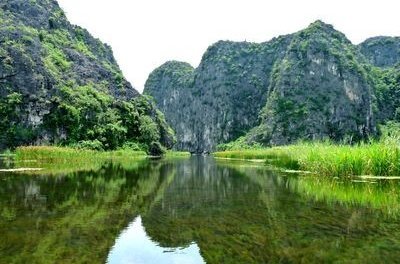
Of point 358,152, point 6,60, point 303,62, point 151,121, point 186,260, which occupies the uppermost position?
point 303,62

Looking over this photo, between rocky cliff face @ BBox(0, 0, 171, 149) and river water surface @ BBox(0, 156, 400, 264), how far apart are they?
212 feet

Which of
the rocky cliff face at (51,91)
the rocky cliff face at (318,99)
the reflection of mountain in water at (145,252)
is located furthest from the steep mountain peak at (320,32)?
the reflection of mountain in water at (145,252)

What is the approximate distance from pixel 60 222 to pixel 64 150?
3780cm

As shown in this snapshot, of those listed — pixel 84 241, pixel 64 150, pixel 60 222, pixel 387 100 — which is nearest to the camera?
pixel 84 241

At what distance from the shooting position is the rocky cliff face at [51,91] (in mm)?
78375

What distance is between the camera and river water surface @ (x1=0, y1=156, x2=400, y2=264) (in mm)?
8445

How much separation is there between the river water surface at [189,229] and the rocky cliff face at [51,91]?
64.5 m

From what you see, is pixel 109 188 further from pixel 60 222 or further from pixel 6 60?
pixel 6 60

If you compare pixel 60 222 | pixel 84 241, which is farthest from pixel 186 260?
pixel 60 222

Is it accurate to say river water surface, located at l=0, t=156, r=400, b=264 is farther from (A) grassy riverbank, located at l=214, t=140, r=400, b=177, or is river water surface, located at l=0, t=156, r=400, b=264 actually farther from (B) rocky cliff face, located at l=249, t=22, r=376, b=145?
(B) rocky cliff face, located at l=249, t=22, r=376, b=145

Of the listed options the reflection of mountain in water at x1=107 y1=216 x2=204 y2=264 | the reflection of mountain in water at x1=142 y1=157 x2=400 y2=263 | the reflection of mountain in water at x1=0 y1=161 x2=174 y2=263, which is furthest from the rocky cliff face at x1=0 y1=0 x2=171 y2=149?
the reflection of mountain in water at x1=107 y1=216 x2=204 y2=264

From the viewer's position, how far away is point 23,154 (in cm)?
4450

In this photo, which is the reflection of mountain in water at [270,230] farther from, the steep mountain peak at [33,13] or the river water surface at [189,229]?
the steep mountain peak at [33,13]

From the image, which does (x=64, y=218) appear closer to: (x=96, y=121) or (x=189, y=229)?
(x=189, y=229)
